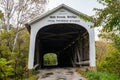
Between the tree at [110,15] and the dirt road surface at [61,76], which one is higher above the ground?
the tree at [110,15]

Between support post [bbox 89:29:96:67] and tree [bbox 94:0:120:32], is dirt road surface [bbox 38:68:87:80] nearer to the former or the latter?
support post [bbox 89:29:96:67]

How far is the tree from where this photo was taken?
8.20m

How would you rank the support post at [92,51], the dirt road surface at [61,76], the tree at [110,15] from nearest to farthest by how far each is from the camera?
the tree at [110,15] < the dirt road surface at [61,76] < the support post at [92,51]

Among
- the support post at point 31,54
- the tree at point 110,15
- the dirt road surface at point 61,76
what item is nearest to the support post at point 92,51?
the dirt road surface at point 61,76

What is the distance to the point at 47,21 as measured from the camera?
1566cm

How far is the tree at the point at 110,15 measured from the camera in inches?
323

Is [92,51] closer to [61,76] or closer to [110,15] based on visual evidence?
[61,76]

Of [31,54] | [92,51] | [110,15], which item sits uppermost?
[110,15]

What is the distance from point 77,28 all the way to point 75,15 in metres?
2.50

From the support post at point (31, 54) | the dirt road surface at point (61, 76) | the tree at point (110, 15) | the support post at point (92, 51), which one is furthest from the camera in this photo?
the support post at point (92, 51)

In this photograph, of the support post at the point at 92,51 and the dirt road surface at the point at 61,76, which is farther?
the support post at the point at 92,51

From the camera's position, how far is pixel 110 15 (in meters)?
8.55

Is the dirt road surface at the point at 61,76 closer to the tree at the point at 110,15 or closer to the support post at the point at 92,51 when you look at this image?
the support post at the point at 92,51

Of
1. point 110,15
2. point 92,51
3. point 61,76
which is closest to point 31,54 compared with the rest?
point 61,76
